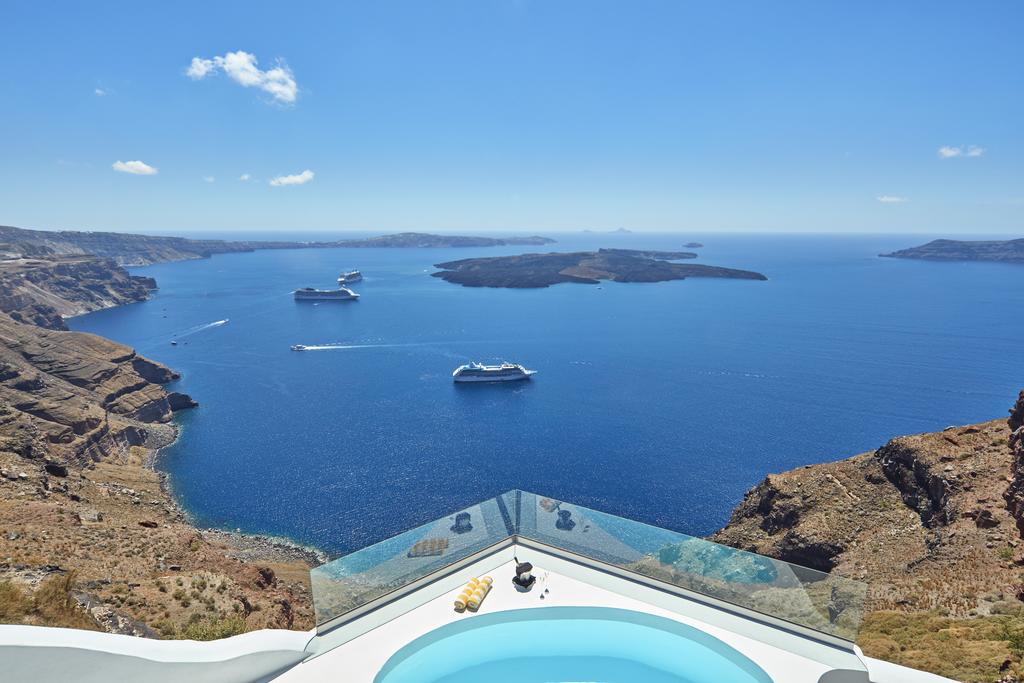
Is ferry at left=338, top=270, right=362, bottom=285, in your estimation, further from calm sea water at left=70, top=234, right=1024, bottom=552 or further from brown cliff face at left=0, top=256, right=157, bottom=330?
brown cliff face at left=0, top=256, right=157, bottom=330

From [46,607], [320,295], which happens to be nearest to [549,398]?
[46,607]

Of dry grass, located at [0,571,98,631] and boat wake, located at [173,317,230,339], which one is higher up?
dry grass, located at [0,571,98,631]

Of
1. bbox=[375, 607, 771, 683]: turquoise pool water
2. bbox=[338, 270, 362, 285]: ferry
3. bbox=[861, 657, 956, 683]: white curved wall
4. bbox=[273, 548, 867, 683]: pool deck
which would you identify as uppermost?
bbox=[338, 270, 362, 285]: ferry

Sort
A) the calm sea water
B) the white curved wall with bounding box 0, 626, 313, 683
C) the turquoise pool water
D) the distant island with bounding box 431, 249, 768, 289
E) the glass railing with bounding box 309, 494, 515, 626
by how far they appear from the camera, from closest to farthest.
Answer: the white curved wall with bounding box 0, 626, 313, 683
the turquoise pool water
the glass railing with bounding box 309, 494, 515, 626
the calm sea water
the distant island with bounding box 431, 249, 768, 289

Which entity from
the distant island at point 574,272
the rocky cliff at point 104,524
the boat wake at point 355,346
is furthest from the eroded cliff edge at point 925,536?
the distant island at point 574,272

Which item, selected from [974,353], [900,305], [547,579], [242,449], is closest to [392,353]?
[242,449]

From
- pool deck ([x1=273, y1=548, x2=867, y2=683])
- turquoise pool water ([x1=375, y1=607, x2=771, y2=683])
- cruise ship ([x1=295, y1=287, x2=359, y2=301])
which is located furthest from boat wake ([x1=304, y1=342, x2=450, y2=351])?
turquoise pool water ([x1=375, y1=607, x2=771, y2=683])

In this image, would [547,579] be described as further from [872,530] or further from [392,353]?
[392,353]

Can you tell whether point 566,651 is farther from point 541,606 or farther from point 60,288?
point 60,288
